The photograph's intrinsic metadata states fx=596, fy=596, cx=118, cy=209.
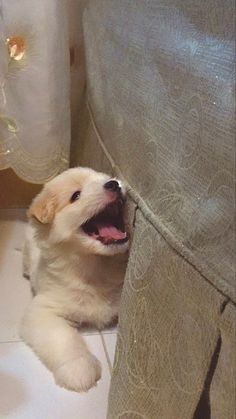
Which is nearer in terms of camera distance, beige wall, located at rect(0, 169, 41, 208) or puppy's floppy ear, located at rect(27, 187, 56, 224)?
puppy's floppy ear, located at rect(27, 187, 56, 224)

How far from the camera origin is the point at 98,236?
114cm

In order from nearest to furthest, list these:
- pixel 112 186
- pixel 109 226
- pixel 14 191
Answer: pixel 112 186, pixel 109 226, pixel 14 191

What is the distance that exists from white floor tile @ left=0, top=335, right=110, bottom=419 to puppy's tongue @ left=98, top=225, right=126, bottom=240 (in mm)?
249

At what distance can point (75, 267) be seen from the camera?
1.18 metres

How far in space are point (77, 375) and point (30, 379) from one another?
3.8 inches

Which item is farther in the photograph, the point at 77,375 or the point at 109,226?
the point at 109,226

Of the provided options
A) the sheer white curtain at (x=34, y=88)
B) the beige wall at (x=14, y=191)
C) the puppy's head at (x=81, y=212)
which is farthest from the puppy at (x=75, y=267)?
the beige wall at (x=14, y=191)

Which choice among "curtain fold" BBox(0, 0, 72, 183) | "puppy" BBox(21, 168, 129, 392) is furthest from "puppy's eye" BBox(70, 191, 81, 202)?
"curtain fold" BBox(0, 0, 72, 183)

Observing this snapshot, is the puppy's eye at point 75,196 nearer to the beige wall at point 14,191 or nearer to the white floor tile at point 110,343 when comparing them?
the white floor tile at point 110,343

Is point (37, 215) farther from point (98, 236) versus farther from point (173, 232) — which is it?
point (173, 232)

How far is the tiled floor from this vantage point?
40.7 inches

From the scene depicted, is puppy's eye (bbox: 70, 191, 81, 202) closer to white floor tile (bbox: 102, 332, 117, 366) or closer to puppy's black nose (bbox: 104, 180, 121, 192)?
puppy's black nose (bbox: 104, 180, 121, 192)

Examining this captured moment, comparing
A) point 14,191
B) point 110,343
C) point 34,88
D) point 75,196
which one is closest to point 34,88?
point 34,88

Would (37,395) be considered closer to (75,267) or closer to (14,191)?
(75,267)
